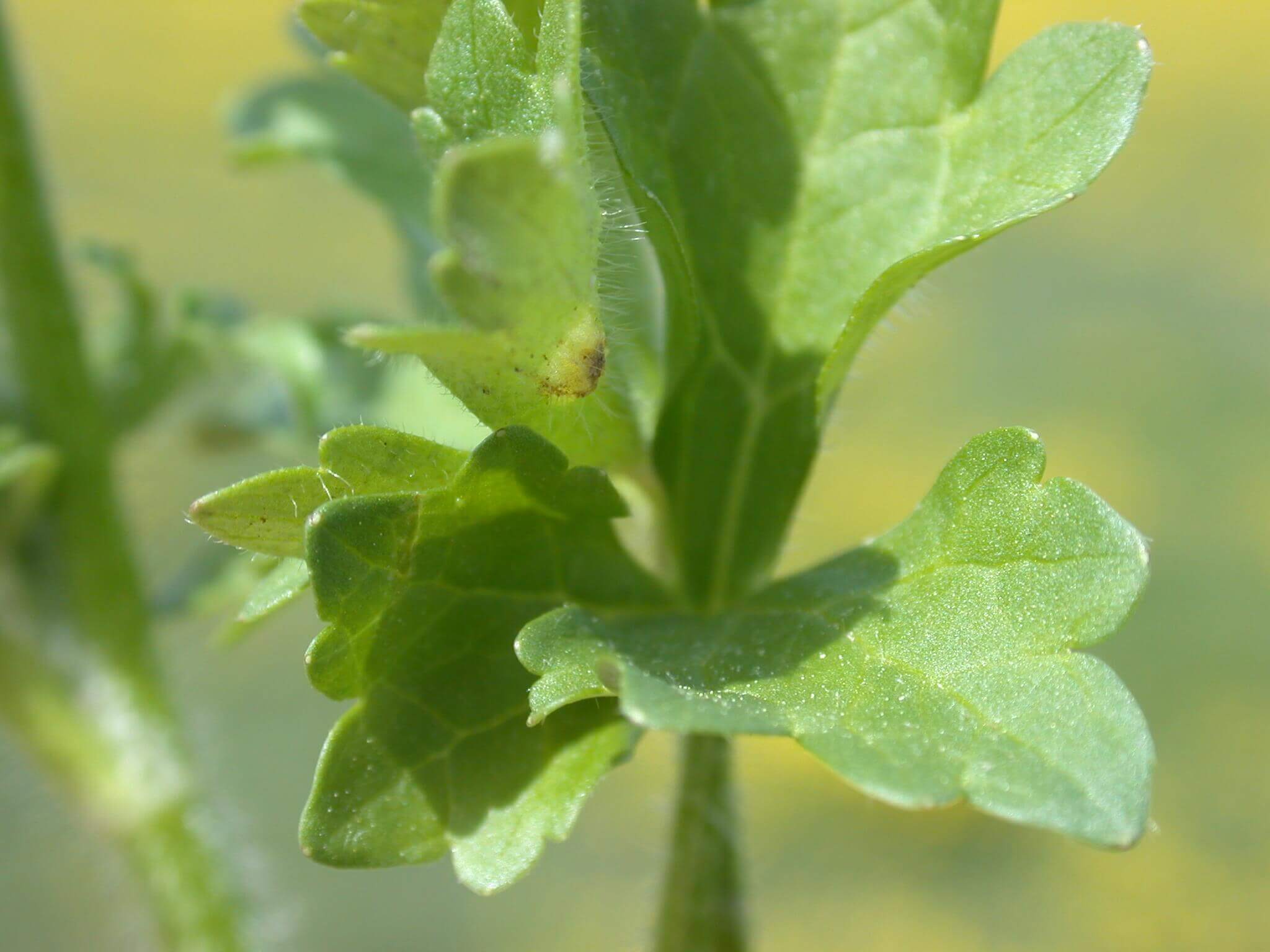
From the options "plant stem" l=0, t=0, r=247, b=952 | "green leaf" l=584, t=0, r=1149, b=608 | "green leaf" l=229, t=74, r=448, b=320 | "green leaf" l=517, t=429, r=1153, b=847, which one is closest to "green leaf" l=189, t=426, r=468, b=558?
"green leaf" l=517, t=429, r=1153, b=847

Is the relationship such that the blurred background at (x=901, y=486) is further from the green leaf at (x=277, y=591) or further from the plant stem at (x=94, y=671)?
the green leaf at (x=277, y=591)

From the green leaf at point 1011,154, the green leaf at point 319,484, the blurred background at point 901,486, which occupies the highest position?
the green leaf at point 1011,154

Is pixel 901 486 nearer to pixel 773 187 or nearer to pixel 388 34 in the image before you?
pixel 773 187

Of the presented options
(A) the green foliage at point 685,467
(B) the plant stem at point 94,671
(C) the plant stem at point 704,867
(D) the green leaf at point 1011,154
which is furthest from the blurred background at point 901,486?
(D) the green leaf at point 1011,154

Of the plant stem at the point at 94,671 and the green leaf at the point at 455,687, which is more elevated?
the green leaf at the point at 455,687

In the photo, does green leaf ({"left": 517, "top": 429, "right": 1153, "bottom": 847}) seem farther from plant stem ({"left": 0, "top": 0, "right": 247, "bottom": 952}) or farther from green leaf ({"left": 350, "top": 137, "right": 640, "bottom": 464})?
plant stem ({"left": 0, "top": 0, "right": 247, "bottom": 952})

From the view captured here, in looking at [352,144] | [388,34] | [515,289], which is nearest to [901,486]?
[352,144]
